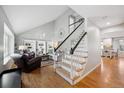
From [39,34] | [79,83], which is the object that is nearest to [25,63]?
[79,83]

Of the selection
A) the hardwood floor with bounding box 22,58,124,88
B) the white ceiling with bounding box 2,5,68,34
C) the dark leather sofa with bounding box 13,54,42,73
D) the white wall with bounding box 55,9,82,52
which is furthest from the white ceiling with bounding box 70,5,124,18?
the white wall with bounding box 55,9,82,52

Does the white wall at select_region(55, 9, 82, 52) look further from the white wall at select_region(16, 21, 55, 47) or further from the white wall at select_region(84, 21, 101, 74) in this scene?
the white wall at select_region(84, 21, 101, 74)

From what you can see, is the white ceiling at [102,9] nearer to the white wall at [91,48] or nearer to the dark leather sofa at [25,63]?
the white wall at [91,48]

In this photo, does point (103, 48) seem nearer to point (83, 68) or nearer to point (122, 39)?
point (122, 39)

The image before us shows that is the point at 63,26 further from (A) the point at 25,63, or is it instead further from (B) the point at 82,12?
(A) the point at 25,63

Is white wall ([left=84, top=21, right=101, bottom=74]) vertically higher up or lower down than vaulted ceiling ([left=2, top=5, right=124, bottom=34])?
lower down

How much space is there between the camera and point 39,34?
8227 millimetres

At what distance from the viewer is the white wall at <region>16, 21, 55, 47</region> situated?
7254mm

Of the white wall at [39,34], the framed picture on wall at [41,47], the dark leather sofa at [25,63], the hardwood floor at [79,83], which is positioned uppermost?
the white wall at [39,34]

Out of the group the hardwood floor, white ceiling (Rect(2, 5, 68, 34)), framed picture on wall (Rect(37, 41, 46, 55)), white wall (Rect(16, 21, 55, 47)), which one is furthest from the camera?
framed picture on wall (Rect(37, 41, 46, 55))

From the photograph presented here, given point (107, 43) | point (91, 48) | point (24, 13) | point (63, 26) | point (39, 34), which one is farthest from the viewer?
point (107, 43)

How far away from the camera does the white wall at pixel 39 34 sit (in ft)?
23.8

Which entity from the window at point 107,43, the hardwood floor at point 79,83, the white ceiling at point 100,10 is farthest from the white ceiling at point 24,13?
the window at point 107,43
